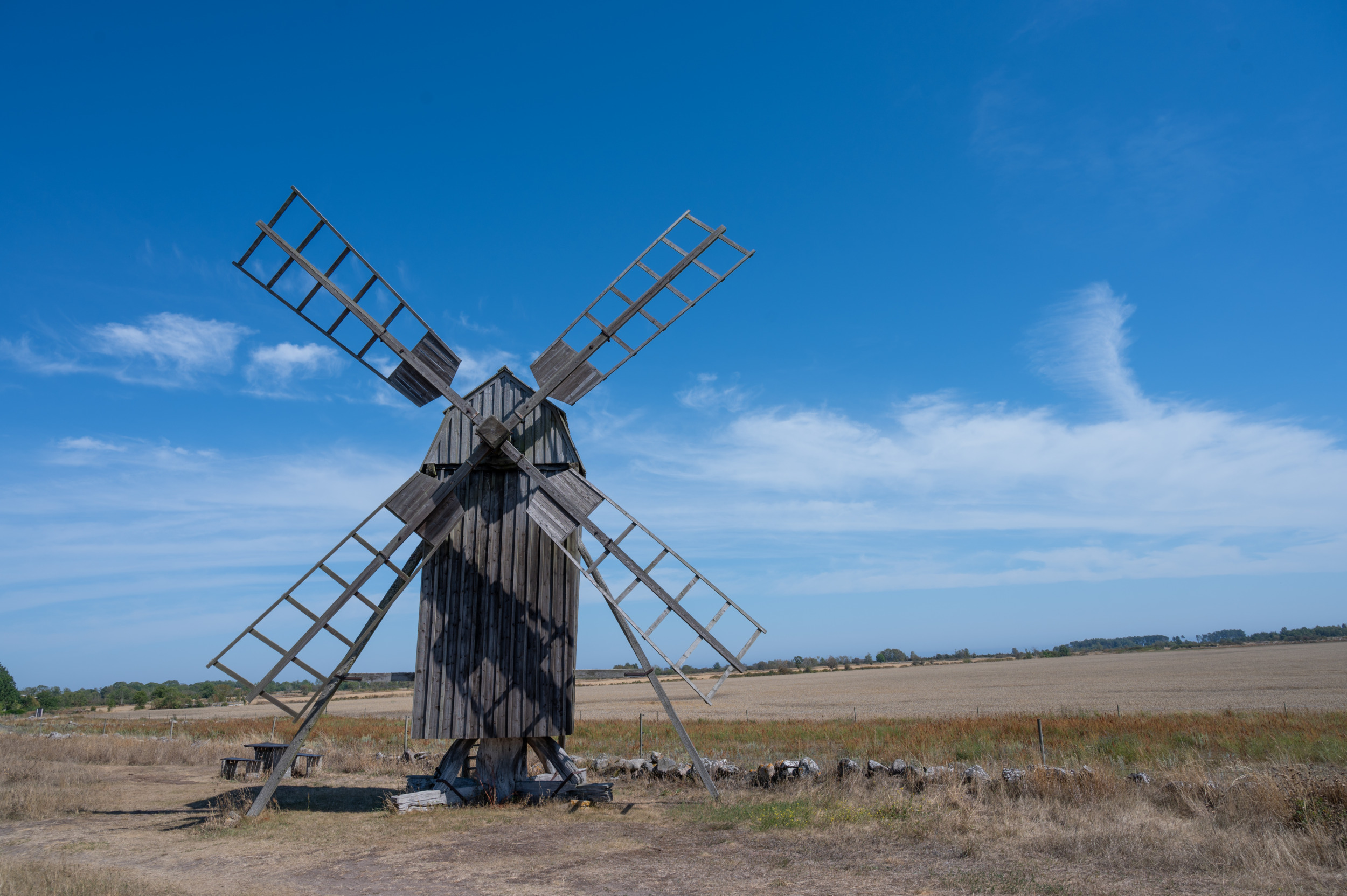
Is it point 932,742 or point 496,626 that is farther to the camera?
point 932,742

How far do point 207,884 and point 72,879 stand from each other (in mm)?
1198

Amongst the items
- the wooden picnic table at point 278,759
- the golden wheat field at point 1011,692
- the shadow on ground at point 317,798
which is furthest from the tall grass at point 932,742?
the golden wheat field at point 1011,692

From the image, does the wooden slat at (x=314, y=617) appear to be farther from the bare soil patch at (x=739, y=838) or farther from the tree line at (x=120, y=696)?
the tree line at (x=120, y=696)

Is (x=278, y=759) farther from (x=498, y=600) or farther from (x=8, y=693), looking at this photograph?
(x=8, y=693)

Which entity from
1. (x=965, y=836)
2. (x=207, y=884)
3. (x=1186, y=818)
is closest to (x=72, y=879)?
(x=207, y=884)

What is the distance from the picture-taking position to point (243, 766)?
16891mm

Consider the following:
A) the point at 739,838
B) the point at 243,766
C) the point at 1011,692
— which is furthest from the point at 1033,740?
the point at 1011,692

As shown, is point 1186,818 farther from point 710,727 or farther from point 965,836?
point 710,727

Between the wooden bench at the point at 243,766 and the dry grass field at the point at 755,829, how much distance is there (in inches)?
30.6

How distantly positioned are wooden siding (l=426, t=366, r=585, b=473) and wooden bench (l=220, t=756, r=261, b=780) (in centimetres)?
964

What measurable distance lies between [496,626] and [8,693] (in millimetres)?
66299

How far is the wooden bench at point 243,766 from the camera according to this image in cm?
1673

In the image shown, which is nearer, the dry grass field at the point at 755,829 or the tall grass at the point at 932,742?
the dry grass field at the point at 755,829

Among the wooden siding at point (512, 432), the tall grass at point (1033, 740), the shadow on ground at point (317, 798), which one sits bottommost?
the tall grass at point (1033, 740)
